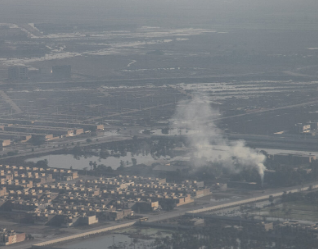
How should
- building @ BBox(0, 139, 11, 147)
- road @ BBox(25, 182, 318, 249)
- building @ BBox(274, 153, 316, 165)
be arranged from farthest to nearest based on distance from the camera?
building @ BBox(0, 139, 11, 147) < building @ BBox(274, 153, 316, 165) < road @ BBox(25, 182, 318, 249)

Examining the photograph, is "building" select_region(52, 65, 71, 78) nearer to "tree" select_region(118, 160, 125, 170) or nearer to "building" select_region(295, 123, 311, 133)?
"building" select_region(295, 123, 311, 133)

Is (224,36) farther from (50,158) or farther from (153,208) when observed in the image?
(153,208)

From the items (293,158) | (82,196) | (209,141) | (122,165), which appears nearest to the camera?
(82,196)

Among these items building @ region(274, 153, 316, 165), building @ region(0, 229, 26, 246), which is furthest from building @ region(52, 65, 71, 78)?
building @ region(0, 229, 26, 246)

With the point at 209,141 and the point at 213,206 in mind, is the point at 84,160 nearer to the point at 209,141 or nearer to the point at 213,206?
the point at 209,141

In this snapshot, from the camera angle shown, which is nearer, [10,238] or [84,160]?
[10,238]

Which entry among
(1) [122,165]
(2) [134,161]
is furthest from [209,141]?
(1) [122,165]
